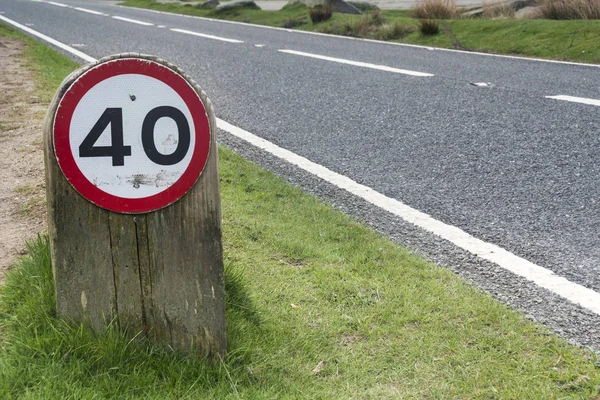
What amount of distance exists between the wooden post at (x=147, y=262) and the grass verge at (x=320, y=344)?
7 cm

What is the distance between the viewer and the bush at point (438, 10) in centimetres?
1366

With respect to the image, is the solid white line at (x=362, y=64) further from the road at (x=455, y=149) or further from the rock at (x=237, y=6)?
the rock at (x=237, y=6)

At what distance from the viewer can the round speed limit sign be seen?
2092mm

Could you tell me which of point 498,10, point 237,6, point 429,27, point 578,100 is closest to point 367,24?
point 429,27

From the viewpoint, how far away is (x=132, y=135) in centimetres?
213

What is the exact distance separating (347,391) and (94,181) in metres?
1.01

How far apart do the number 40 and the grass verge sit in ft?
1.85

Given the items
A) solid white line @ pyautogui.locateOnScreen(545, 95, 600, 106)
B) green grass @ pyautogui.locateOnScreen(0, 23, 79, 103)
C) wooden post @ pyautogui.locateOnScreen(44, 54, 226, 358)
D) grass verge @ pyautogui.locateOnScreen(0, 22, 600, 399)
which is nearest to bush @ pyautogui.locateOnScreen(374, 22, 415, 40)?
green grass @ pyautogui.locateOnScreen(0, 23, 79, 103)

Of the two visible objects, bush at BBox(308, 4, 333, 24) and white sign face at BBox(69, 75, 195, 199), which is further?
bush at BBox(308, 4, 333, 24)

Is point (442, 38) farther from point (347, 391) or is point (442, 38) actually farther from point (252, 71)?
point (347, 391)

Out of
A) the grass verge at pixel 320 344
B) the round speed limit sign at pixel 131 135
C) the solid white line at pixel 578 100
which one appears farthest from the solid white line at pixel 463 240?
the solid white line at pixel 578 100

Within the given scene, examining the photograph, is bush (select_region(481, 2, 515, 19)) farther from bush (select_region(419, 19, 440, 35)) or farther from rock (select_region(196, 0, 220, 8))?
rock (select_region(196, 0, 220, 8))

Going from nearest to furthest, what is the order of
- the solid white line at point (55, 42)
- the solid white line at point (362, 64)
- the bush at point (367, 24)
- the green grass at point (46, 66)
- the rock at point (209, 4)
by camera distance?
1. the green grass at point (46, 66)
2. the solid white line at point (362, 64)
3. the solid white line at point (55, 42)
4. the bush at point (367, 24)
5. the rock at point (209, 4)

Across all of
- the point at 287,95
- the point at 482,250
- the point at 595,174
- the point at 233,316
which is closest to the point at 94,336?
the point at 233,316
